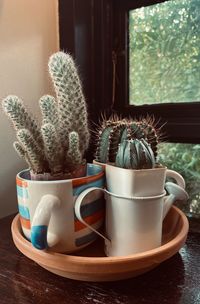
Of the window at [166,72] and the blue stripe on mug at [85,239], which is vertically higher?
the window at [166,72]

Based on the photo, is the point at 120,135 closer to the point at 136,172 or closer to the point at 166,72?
the point at 136,172

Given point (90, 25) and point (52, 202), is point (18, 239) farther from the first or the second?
point (90, 25)

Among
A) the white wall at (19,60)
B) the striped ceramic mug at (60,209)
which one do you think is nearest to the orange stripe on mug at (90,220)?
the striped ceramic mug at (60,209)

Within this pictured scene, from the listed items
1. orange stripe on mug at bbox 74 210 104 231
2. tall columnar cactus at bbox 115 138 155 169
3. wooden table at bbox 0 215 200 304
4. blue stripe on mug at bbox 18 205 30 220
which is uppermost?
tall columnar cactus at bbox 115 138 155 169

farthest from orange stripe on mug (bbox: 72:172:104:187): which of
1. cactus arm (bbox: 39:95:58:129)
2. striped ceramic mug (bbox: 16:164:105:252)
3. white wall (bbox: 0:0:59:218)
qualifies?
white wall (bbox: 0:0:59:218)

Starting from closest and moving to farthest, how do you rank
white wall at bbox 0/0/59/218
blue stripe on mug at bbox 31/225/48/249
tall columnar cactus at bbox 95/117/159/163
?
blue stripe on mug at bbox 31/225/48/249
tall columnar cactus at bbox 95/117/159/163
white wall at bbox 0/0/59/218

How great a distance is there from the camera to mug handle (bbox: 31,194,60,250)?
43 centimetres

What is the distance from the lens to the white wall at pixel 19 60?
807 millimetres

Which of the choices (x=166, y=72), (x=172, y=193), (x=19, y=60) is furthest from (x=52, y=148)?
(x=166, y=72)

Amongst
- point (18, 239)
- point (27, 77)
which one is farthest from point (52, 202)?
point (27, 77)

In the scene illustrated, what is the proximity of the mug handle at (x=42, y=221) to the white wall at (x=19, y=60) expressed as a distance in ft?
1.35

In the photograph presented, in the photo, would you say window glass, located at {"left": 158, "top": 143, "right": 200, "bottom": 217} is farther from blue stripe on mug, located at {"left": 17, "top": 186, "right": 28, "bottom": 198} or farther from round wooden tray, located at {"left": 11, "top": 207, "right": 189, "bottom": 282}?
blue stripe on mug, located at {"left": 17, "top": 186, "right": 28, "bottom": 198}

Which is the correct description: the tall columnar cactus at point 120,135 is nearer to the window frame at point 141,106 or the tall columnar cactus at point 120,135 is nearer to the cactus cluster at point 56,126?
the cactus cluster at point 56,126

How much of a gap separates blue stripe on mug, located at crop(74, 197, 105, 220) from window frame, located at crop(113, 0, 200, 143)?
438 mm
